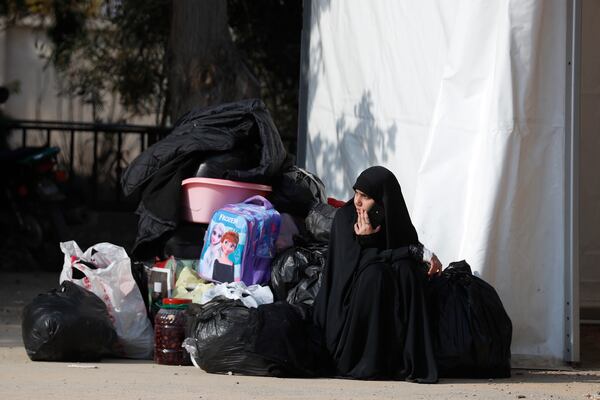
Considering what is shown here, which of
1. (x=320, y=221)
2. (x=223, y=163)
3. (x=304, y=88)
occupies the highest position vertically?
(x=304, y=88)

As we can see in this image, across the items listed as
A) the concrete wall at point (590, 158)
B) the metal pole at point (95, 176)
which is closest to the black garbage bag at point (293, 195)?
the concrete wall at point (590, 158)

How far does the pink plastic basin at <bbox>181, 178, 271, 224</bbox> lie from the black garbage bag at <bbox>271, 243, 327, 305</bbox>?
1.67 ft

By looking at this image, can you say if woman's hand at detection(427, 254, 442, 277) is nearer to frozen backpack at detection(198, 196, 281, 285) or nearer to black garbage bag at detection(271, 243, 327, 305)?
black garbage bag at detection(271, 243, 327, 305)

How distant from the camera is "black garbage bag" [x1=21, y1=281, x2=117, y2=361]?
6039mm

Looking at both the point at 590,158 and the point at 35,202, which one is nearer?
the point at 590,158

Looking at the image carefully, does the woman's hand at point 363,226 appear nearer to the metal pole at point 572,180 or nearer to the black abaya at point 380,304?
the black abaya at point 380,304

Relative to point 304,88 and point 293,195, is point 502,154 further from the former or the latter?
point 304,88

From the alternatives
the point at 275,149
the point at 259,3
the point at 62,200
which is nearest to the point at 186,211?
the point at 275,149

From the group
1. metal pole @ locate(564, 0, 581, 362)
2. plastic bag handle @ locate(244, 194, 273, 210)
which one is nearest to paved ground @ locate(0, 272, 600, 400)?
metal pole @ locate(564, 0, 581, 362)

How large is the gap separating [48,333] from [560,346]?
271cm

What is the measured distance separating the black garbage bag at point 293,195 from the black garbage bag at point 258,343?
1.27 meters

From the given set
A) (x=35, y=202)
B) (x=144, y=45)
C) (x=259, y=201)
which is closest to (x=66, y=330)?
(x=259, y=201)

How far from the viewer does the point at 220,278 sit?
21.6 feet

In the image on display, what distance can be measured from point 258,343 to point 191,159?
5.29 ft
